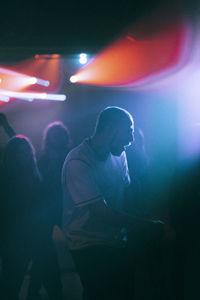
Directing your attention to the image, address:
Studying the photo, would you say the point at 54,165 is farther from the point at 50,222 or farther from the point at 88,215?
the point at 88,215

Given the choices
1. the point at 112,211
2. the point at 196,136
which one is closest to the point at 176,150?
the point at 196,136

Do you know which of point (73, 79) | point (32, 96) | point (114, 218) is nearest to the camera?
point (114, 218)

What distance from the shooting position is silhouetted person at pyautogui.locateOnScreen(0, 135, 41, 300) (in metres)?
2.02

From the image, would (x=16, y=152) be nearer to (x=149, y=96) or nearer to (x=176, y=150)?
(x=176, y=150)

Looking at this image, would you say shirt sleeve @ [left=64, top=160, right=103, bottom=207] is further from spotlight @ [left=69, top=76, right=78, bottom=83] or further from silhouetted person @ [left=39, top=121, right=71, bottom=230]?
spotlight @ [left=69, top=76, right=78, bottom=83]

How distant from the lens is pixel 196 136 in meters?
2.01

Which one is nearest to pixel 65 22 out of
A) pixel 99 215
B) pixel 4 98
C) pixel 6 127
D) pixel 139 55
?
pixel 6 127

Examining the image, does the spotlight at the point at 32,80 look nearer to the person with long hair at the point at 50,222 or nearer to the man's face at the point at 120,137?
the person with long hair at the point at 50,222

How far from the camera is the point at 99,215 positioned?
1268 mm

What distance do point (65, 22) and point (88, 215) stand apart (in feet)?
10.1

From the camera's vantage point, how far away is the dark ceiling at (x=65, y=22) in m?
3.33

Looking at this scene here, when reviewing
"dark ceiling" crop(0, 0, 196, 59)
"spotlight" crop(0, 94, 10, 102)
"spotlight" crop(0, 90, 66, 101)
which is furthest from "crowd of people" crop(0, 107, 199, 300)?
"spotlight" crop(0, 94, 10, 102)

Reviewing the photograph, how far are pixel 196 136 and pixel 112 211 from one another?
1031 millimetres

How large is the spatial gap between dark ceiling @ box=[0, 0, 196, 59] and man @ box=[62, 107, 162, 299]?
95.4 inches
